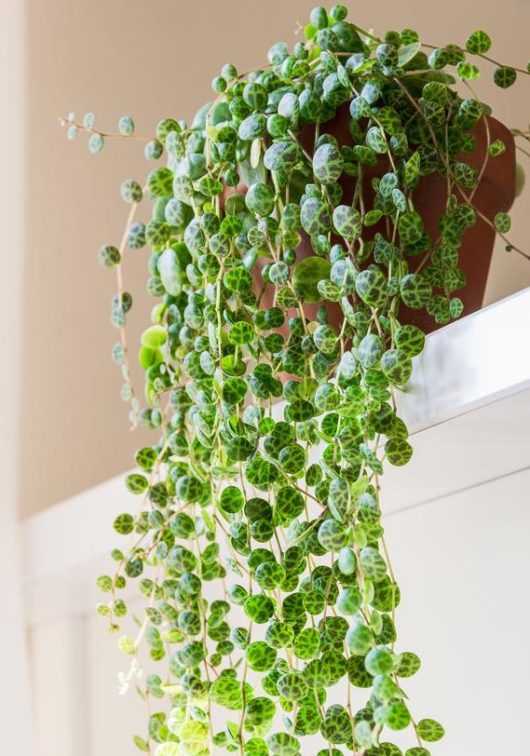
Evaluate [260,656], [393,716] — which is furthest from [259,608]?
[393,716]

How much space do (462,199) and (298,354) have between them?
19 cm

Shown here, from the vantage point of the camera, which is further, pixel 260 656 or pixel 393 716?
pixel 260 656

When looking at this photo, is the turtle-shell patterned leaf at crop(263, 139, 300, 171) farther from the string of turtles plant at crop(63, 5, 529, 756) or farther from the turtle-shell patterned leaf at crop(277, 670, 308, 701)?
the turtle-shell patterned leaf at crop(277, 670, 308, 701)

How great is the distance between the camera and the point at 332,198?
74 centimetres

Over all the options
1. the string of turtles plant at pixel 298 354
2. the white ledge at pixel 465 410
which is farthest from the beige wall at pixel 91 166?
the string of turtles plant at pixel 298 354

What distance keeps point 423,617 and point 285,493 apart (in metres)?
0.37

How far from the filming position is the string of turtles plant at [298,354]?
646 mm

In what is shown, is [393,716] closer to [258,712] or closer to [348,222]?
[258,712]

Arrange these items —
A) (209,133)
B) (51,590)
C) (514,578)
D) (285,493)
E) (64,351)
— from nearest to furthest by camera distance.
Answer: (285,493) → (209,133) → (514,578) → (51,590) → (64,351)

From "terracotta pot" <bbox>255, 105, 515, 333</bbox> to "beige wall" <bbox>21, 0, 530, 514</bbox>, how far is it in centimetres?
63

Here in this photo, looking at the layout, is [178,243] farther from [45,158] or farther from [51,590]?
[45,158]

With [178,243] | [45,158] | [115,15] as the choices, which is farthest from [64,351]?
[178,243]

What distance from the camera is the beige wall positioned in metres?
1.48

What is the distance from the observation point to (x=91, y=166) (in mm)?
1567
